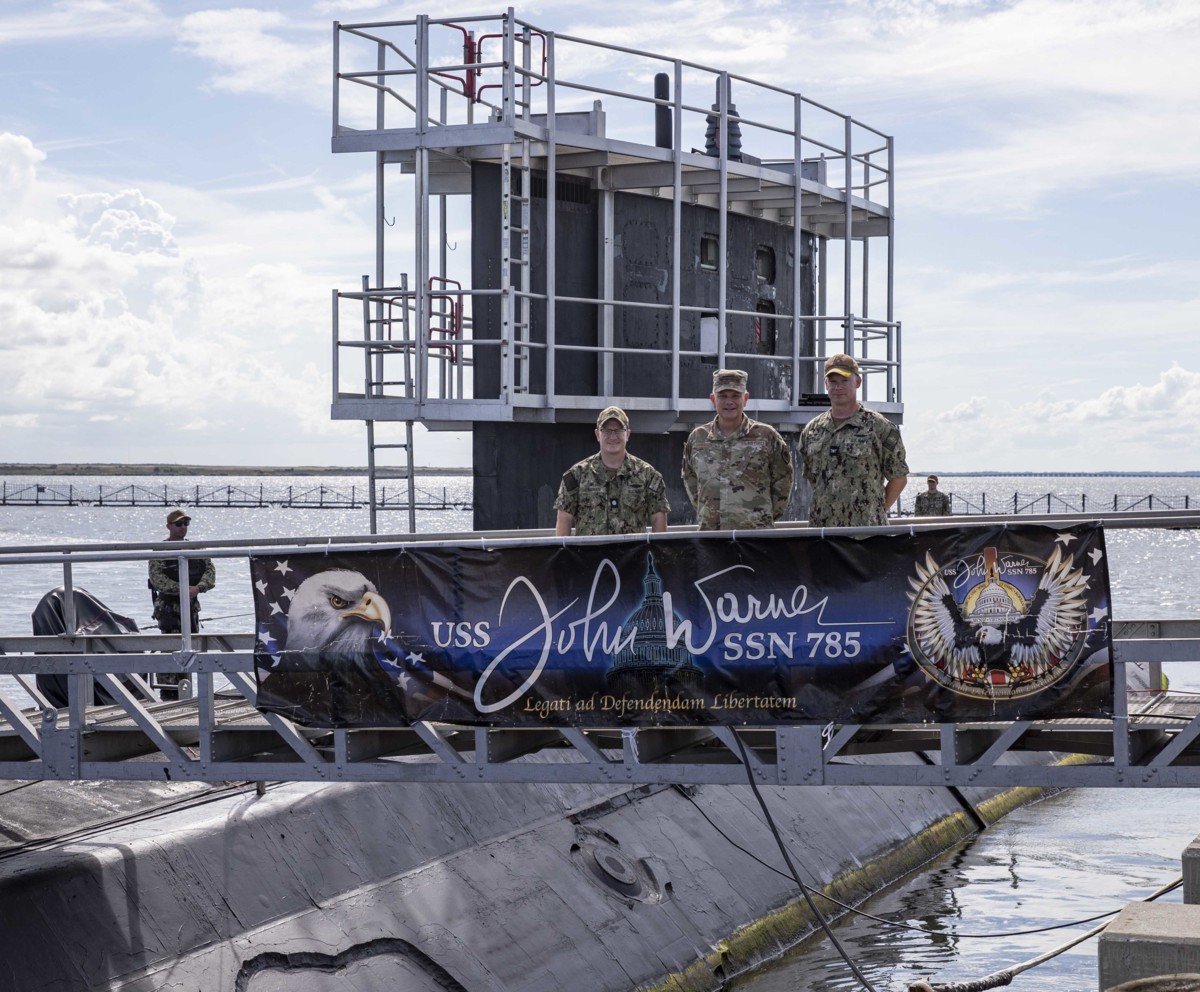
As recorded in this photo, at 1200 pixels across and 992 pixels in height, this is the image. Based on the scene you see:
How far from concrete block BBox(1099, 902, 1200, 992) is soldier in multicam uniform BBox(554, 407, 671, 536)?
3913 millimetres

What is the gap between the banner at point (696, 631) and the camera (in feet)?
27.0

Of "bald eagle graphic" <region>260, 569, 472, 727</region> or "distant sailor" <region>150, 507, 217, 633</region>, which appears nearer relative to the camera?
"bald eagle graphic" <region>260, 569, 472, 727</region>

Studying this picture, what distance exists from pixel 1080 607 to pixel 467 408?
36.8 ft

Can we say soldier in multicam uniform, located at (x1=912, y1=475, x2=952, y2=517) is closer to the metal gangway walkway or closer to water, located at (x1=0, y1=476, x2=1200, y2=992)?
water, located at (x1=0, y1=476, x2=1200, y2=992)

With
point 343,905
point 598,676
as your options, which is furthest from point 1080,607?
point 343,905

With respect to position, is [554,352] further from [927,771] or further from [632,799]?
[927,771]

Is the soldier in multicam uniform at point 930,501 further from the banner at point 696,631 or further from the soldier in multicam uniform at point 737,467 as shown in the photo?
the banner at point 696,631

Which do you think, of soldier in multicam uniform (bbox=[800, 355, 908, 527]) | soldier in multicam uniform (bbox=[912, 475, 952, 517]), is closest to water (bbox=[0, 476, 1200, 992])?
soldier in multicam uniform (bbox=[912, 475, 952, 517])

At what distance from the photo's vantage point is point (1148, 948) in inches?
335

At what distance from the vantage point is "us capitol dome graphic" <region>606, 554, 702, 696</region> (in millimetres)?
8789

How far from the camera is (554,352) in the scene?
765 inches

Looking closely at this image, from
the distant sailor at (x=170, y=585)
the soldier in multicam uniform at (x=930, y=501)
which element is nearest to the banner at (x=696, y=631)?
the distant sailor at (x=170, y=585)

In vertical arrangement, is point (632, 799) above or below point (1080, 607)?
below

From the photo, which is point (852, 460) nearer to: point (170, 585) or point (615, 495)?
point (615, 495)
